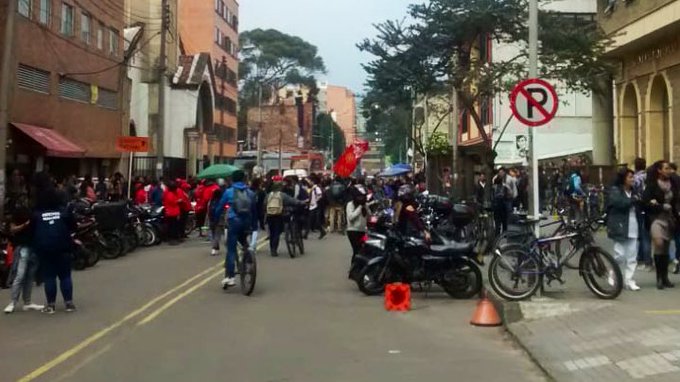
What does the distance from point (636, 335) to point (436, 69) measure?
15.1m

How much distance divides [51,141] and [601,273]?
20592mm

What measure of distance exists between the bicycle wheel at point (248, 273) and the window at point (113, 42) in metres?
26.2

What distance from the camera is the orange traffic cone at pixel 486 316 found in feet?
34.0

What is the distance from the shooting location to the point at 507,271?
11.5m

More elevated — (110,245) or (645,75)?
(645,75)

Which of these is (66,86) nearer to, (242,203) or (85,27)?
(85,27)

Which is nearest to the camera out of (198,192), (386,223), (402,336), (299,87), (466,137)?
(402,336)

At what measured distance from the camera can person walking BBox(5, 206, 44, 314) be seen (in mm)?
11242

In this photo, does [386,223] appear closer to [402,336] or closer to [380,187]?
[402,336]

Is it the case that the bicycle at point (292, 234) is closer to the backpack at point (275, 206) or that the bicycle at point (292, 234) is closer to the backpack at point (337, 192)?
the backpack at point (275, 206)

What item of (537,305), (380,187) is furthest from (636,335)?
(380,187)

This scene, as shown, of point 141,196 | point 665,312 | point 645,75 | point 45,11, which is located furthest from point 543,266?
point 45,11

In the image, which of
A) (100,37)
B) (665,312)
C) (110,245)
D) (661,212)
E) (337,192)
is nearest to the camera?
(665,312)

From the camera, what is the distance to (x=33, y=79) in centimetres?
2758
